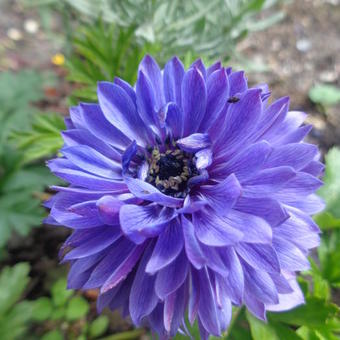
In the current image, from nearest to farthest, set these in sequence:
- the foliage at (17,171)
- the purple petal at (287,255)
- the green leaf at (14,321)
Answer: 1. the purple petal at (287,255)
2. the green leaf at (14,321)
3. the foliage at (17,171)

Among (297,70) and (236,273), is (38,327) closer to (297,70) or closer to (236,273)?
(236,273)

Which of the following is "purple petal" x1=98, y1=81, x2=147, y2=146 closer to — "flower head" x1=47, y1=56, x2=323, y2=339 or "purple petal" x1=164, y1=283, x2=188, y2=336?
"flower head" x1=47, y1=56, x2=323, y2=339

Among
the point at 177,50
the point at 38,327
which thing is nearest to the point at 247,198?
the point at 177,50

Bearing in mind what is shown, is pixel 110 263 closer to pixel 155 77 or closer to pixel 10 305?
pixel 155 77

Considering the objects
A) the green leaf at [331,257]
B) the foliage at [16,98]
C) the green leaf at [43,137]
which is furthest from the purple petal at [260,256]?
the foliage at [16,98]

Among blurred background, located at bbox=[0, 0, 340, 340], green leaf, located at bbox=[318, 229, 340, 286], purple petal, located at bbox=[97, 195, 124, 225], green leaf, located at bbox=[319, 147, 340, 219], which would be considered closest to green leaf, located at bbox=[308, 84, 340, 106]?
blurred background, located at bbox=[0, 0, 340, 340]

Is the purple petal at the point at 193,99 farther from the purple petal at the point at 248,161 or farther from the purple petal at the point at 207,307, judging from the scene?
the purple petal at the point at 207,307
